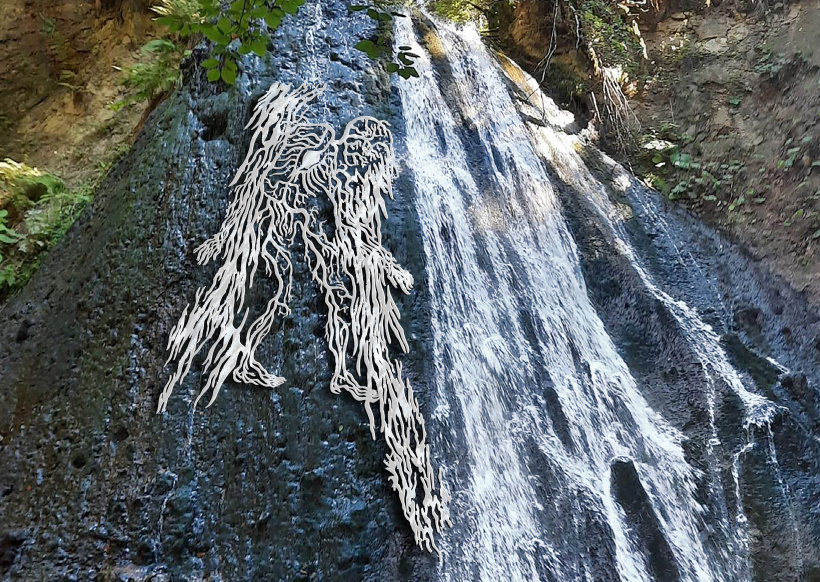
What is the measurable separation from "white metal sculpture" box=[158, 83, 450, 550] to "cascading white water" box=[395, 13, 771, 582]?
26 centimetres

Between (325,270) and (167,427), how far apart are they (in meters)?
1.13

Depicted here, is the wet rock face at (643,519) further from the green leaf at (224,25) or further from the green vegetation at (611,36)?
the green vegetation at (611,36)

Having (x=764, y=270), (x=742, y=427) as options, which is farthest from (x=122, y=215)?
(x=764, y=270)

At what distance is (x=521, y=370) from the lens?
3273 mm

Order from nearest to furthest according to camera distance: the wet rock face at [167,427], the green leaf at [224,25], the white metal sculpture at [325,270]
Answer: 1. the green leaf at [224,25]
2. the wet rock face at [167,427]
3. the white metal sculpture at [325,270]

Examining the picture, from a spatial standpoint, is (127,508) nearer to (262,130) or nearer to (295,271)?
(295,271)

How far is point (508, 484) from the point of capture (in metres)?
2.80

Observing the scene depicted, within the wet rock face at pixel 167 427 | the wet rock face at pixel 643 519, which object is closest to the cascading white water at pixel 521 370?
the wet rock face at pixel 643 519

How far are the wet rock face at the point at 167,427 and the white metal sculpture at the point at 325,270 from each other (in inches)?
3.1

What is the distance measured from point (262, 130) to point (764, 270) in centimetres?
399

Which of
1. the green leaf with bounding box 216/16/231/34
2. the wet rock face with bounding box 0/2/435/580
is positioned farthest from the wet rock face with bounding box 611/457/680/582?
the green leaf with bounding box 216/16/231/34

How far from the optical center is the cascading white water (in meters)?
2.71

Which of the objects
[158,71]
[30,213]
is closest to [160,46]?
[158,71]

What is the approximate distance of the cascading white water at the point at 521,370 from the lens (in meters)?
2.71
